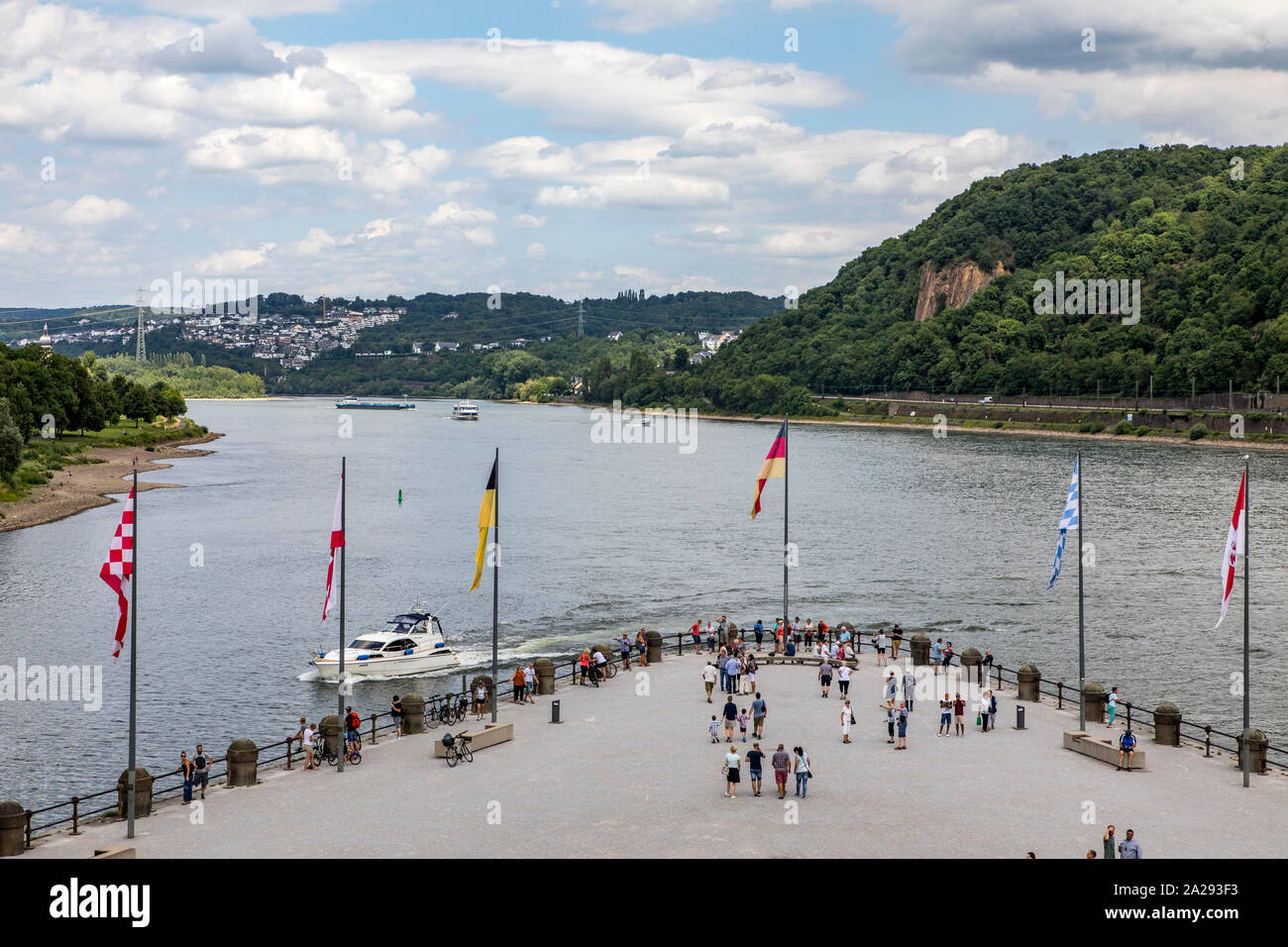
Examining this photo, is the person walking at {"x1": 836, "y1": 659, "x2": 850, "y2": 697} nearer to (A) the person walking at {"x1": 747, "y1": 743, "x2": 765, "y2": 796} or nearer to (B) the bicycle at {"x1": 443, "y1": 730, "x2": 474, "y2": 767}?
(A) the person walking at {"x1": 747, "y1": 743, "x2": 765, "y2": 796}

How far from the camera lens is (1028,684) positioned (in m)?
38.3

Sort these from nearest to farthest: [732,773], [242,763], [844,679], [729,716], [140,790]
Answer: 1. [140,790]
2. [732,773]
3. [242,763]
4. [729,716]
5. [844,679]

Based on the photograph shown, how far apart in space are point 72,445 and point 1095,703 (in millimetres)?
120149

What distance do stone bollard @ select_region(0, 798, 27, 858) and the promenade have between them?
281 mm

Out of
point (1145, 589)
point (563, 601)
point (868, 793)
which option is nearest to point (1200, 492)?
point (1145, 589)

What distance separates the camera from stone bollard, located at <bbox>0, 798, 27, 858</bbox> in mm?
24484

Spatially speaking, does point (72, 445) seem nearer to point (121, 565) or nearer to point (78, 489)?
point (78, 489)

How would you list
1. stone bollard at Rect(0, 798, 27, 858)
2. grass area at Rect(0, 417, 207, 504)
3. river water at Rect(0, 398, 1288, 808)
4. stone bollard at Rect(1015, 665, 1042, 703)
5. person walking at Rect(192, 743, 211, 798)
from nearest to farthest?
stone bollard at Rect(0, 798, 27, 858), person walking at Rect(192, 743, 211, 798), stone bollard at Rect(1015, 665, 1042, 703), river water at Rect(0, 398, 1288, 808), grass area at Rect(0, 417, 207, 504)

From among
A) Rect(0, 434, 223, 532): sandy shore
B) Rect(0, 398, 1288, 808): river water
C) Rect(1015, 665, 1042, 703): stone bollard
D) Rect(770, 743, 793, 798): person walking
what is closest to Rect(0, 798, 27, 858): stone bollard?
Rect(0, 398, 1288, 808): river water

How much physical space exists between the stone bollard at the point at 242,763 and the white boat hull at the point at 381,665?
17.7 metres

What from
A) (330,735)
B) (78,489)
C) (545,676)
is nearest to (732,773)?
(330,735)

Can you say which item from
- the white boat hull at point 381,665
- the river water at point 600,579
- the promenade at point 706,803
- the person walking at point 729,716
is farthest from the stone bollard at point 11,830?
the white boat hull at point 381,665
